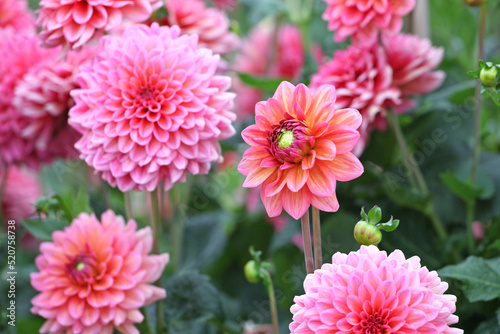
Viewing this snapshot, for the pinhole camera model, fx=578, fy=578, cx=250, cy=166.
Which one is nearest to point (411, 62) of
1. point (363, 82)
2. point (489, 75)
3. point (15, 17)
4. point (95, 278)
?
point (363, 82)

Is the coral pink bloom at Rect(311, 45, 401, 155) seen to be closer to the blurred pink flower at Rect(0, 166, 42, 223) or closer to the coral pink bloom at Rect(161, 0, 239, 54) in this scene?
the coral pink bloom at Rect(161, 0, 239, 54)

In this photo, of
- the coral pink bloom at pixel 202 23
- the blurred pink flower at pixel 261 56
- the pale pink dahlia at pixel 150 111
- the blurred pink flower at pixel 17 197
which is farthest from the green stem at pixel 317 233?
the blurred pink flower at pixel 261 56

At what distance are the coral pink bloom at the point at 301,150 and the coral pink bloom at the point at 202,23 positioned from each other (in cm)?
33

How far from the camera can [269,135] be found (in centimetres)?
44

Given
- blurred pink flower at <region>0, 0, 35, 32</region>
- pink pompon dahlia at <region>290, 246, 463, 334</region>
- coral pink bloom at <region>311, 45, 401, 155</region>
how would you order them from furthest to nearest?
blurred pink flower at <region>0, 0, 35, 32</region> → coral pink bloom at <region>311, 45, 401, 155</region> → pink pompon dahlia at <region>290, 246, 463, 334</region>

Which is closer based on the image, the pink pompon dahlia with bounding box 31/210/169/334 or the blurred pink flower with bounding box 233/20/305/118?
the pink pompon dahlia with bounding box 31/210/169/334

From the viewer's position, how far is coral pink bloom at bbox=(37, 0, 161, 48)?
1.89 feet

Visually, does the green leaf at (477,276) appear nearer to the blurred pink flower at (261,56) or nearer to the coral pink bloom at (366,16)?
the coral pink bloom at (366,16)

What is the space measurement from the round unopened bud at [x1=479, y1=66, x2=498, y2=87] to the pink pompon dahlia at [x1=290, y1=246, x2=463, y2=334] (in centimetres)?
17

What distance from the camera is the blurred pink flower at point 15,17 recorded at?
3.06ft

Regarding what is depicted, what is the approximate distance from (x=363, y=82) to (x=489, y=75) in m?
0.22

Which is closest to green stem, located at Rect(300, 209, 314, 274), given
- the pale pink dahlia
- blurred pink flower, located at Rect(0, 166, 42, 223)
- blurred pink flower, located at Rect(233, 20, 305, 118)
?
the pale pink dahlia

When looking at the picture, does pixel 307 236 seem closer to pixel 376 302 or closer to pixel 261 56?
pixel 376 302

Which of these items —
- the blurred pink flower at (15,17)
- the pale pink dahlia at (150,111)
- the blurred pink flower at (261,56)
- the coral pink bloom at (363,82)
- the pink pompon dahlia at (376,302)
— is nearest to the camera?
the pink pompon dahlia at (376,302)
